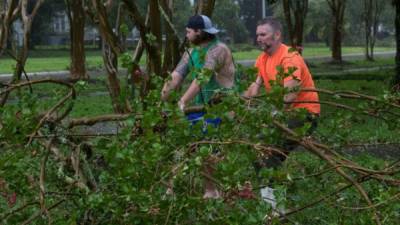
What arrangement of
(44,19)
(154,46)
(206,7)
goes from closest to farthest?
(154,46)
(206,7)
(44,19)

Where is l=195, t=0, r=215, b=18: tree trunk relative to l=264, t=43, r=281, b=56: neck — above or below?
above

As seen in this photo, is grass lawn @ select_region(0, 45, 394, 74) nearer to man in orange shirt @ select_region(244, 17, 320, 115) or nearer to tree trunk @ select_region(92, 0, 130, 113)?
tree trunk @ select_region(92, 0, 130, 113)

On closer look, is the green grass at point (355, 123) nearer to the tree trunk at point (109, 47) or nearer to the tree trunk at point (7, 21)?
the tree trunk at point (109, 47)

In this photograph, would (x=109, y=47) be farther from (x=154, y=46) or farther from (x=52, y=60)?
(x=52, y=60)

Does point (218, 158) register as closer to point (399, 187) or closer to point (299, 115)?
point (299, 115)

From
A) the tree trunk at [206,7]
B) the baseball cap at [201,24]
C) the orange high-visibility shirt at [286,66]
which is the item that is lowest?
the orange high-visibility shirt at [286,66]

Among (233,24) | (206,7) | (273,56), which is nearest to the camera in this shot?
(273,56)

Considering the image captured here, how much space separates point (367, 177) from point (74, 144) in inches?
62.4

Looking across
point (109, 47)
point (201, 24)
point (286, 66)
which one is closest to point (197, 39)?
point (201, 24)

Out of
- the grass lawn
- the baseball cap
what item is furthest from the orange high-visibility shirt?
the grass lawn

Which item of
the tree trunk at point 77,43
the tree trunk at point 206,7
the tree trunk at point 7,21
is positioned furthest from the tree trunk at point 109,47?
the tree trunk at point 77,43

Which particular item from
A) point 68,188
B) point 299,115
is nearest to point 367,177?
point 299,115

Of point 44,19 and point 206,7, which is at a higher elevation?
point 44,19

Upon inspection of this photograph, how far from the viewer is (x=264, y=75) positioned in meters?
6.31
